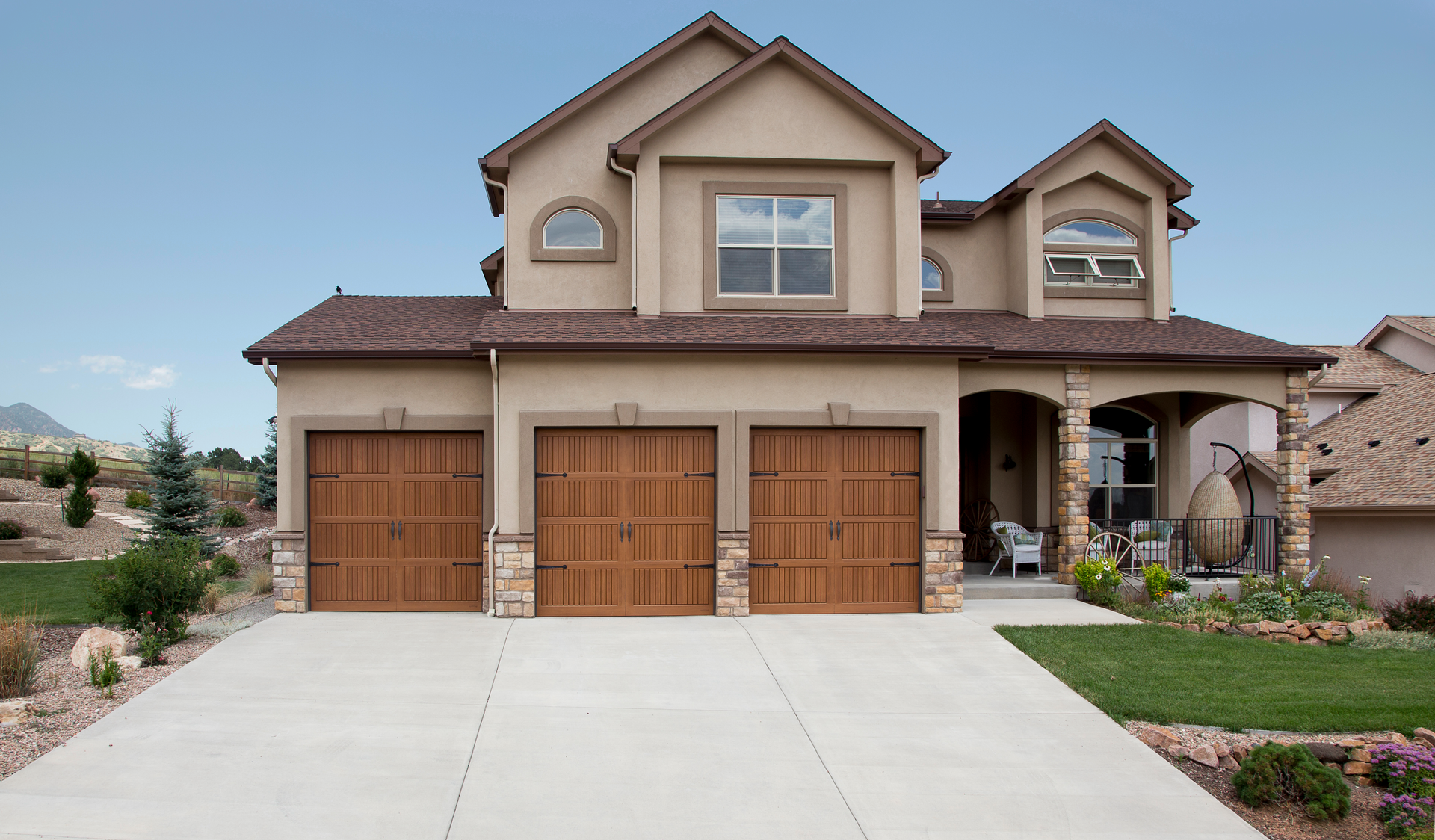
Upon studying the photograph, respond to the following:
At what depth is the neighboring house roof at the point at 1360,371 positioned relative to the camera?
2078cm

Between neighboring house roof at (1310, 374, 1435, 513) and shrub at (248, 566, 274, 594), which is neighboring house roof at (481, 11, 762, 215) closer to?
shrub at (248, 566, 274, 594)

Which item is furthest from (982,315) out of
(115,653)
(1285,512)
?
(115,653)

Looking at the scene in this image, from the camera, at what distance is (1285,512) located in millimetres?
13195

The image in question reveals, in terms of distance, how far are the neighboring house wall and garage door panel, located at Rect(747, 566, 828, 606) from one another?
10731 millimetres

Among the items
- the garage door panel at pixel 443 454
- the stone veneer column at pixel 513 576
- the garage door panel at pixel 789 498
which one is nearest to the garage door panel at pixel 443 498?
the garage door panel at pixel 443 454

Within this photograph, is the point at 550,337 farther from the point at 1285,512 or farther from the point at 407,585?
the point at 1285,512

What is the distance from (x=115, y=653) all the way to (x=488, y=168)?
7.52m

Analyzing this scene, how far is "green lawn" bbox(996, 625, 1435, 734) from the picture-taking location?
771 centimetres

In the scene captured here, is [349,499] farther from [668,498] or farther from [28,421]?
[28,421]

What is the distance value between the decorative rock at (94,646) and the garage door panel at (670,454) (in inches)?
227

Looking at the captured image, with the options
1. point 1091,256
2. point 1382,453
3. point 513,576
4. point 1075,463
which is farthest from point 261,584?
point 1382,453

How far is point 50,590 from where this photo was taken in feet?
49.3

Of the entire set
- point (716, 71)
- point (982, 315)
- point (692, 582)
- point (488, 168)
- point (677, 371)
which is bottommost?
point (692, 582)

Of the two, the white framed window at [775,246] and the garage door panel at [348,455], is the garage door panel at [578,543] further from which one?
the white framed window at [775,246]
